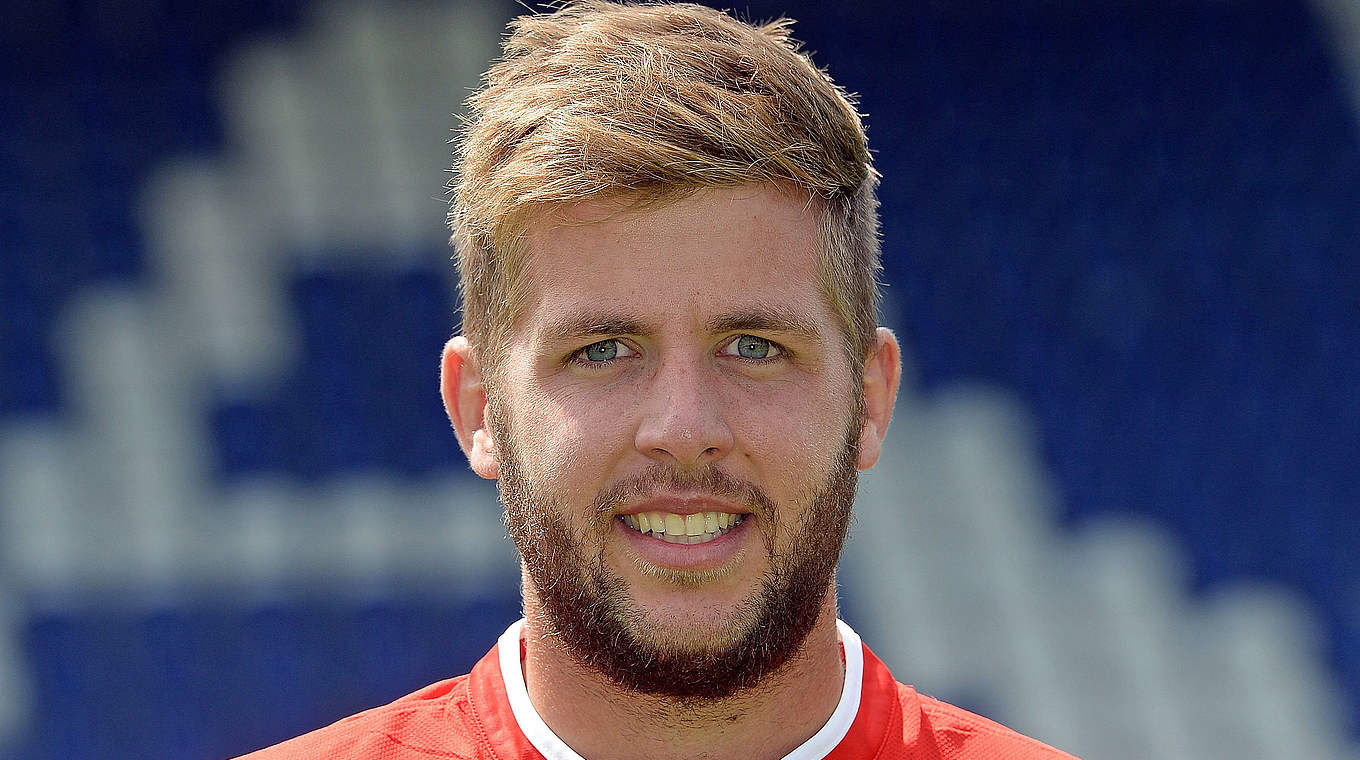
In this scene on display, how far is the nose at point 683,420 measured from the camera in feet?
4.21

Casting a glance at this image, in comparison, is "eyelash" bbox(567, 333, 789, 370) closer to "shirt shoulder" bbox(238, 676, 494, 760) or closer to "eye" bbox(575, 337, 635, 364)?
"eye" bbox(575, 337, 635, 364)

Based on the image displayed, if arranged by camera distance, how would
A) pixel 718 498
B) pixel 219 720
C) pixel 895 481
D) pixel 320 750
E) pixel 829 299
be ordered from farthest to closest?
pixel 895 481
pixel 219 720
pixel 320 750
pixel 829 299
pixel 718 498

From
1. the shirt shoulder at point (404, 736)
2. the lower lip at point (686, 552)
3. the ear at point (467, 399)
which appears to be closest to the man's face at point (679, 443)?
the lower lip at point (686, 552)

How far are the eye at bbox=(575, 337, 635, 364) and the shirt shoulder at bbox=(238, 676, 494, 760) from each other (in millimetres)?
458

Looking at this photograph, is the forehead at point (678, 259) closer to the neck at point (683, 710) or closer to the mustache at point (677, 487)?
the mustache at point (677, 487)

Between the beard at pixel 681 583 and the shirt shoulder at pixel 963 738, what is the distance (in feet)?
0.81

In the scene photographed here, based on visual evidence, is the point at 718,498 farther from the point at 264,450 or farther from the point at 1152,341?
the point at 1152,341

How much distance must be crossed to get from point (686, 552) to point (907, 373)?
308 cm

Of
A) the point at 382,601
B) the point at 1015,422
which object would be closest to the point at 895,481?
the point at 1015,422

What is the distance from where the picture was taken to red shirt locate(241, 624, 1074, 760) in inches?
57.4

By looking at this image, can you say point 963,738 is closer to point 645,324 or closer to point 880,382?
point 880,382

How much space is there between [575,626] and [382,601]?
283 centimetres

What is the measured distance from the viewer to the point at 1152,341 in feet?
14.3

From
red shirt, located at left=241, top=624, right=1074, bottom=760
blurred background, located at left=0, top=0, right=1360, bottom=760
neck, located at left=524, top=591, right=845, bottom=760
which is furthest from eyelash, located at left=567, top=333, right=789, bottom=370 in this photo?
blurred background, located at left=0, top=0, right=1360, bottom=760
